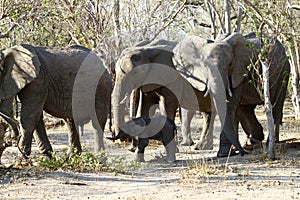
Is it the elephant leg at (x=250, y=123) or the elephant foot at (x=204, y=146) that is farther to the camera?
the elephant foot at (x=204, y=146)

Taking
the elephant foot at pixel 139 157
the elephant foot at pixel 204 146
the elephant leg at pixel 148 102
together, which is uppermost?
the elephant leg at pixel 148 102

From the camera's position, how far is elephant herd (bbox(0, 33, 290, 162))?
A: 1034 cm

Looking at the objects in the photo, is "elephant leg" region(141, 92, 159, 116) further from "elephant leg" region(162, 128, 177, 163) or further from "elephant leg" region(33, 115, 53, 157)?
"elephant leg" region(33, 115, 53, 157)

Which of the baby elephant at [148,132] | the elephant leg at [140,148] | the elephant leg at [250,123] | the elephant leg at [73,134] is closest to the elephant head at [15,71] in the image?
the baby elephant at [148,132]

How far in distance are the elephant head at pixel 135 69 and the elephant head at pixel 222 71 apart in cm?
76

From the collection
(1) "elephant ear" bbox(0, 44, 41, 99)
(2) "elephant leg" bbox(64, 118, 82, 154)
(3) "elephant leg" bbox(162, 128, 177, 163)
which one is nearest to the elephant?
(3) "elephant leg" bbox(162, 128, 177, 163)

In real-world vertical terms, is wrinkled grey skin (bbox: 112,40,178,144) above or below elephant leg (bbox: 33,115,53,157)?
above

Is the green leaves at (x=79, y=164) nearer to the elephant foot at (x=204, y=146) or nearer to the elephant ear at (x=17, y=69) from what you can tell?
the elephant ear at (x=17, y=69)

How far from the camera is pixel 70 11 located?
17.0 meters

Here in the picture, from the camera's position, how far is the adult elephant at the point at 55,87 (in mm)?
10258

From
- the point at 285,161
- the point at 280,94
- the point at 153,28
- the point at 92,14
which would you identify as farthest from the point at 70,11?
the point at 285,161

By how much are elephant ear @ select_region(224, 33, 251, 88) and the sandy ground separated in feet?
4.20

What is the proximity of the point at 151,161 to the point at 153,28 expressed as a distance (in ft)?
33.0

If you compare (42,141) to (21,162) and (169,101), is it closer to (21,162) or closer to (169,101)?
(21,162)
